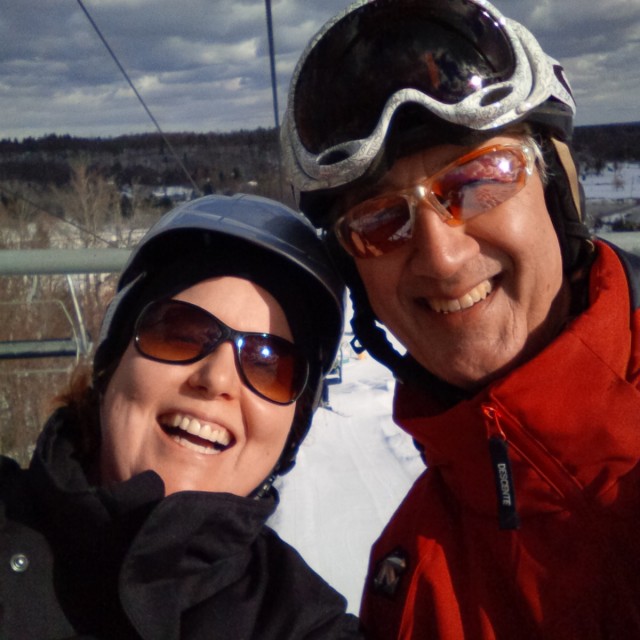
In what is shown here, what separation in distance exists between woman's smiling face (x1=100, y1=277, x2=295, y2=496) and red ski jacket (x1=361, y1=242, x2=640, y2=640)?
1.36 feet

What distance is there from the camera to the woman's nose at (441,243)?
1622 mm

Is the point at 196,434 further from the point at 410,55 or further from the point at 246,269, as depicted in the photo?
the point at 410,55

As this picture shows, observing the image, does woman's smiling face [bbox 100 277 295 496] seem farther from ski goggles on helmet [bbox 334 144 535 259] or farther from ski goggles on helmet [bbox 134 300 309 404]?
ski goggles on helmet [bbox 334 144 535 259]

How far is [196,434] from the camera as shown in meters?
1.69

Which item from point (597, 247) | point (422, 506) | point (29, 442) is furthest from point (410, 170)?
point (29, 442)

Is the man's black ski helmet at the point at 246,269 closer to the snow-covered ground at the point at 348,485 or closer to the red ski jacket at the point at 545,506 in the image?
the red ski jacket at the point at 545,506

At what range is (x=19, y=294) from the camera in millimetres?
5270

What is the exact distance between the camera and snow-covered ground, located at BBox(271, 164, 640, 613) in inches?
124

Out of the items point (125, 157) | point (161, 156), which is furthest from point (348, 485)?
point (125, 157)

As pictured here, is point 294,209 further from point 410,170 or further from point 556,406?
point 556,406

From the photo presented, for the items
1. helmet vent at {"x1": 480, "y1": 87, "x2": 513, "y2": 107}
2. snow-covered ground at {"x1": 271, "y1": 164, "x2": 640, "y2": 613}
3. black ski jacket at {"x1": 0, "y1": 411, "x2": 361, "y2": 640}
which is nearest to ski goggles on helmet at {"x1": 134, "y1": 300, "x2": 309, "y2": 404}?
black ski jacket at {"x1": 0, "y1": 411, "x2": 361, "y2": 640}

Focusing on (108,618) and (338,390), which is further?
(338,390)

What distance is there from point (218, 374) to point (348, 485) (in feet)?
8.07

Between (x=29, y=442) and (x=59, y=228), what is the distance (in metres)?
6.07
